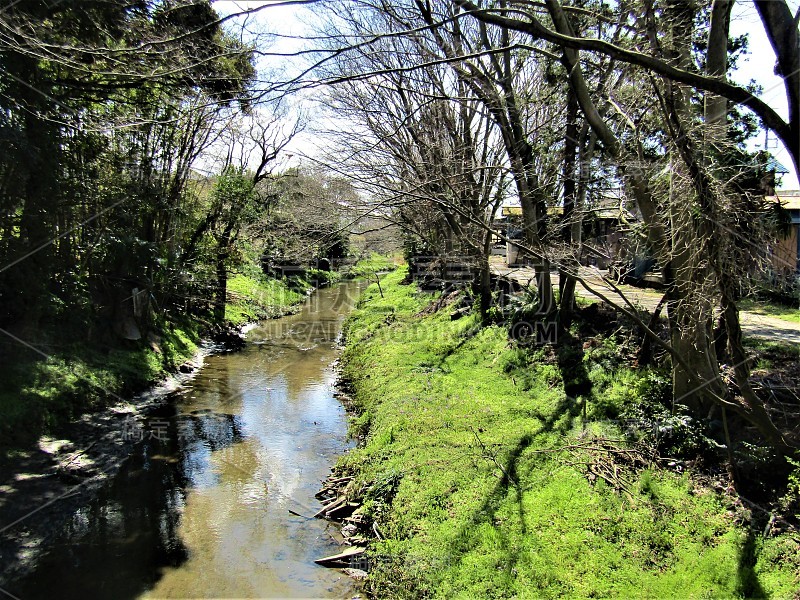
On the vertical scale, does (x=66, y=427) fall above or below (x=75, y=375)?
below

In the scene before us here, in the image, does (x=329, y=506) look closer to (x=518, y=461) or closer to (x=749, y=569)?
(x=518, y=461)

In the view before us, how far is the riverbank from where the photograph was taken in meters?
7.62

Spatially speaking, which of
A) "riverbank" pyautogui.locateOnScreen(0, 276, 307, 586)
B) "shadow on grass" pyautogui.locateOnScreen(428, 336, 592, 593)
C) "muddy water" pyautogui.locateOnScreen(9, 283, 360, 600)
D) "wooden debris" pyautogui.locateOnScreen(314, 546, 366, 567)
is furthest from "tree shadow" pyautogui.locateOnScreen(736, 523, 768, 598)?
"riverbank" pyautogui.locateOnScreen(0, 276, 307, 586)

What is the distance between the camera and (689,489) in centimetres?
614

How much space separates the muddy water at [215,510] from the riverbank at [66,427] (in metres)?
0.33

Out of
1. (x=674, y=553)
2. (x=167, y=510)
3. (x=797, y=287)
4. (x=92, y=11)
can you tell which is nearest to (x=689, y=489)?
(x=674, y=553)

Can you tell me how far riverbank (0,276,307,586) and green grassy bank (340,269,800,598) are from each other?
4.57m

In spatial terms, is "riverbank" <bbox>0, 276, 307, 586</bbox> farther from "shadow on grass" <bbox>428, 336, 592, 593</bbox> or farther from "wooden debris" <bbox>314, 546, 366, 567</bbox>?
"shadow on grass" <bbox>428, 336, 592, 593</bbox>

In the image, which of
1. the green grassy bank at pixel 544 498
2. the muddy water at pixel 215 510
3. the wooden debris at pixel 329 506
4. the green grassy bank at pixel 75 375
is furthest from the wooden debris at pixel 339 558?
the green grassy bank at pixel 75 375

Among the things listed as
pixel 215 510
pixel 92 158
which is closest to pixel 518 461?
pixel 215 510

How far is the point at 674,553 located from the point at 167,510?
7152 millimetres

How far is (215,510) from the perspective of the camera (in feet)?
26.9

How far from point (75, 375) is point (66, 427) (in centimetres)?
159

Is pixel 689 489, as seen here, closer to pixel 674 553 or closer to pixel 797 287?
pixel 674 553
